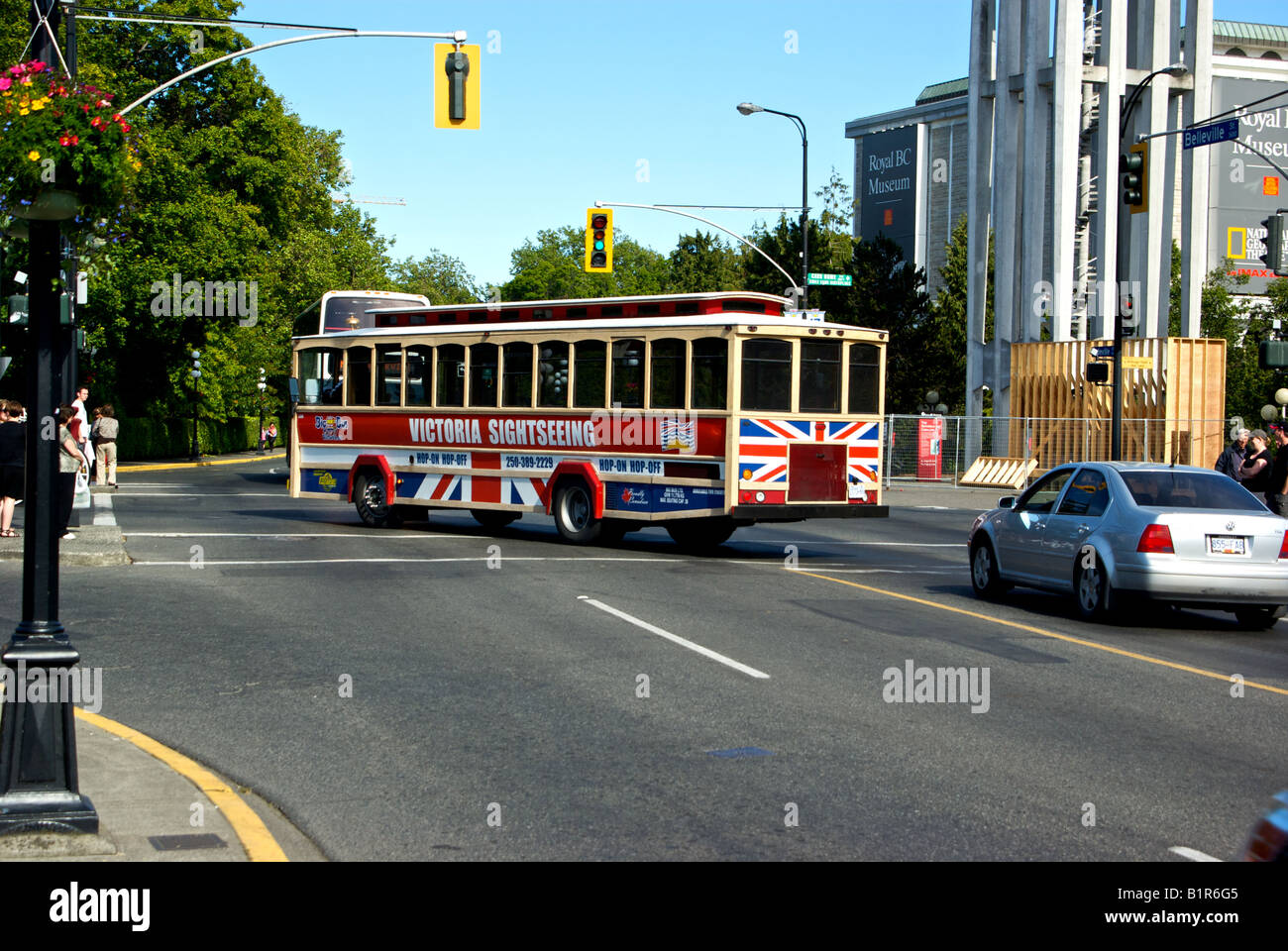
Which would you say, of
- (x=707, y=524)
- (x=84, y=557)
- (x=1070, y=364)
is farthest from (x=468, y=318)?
(x=1070, y=364)

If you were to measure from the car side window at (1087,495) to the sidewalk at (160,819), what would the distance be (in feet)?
31.1

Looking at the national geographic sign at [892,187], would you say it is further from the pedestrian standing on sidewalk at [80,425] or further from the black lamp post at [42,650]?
the black lamp post at [42,650]

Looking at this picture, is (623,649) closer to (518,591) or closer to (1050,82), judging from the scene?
(518,591)

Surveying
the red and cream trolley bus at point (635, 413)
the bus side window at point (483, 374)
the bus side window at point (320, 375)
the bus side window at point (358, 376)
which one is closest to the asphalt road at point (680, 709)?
the red and cream trolley bus at point (635, 413)

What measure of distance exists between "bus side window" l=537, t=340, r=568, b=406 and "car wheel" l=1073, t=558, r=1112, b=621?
28.8 feet

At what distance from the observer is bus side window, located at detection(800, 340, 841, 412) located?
19.4 meters

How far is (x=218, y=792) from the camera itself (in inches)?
271

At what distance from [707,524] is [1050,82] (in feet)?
107

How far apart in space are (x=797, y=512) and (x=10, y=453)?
10.2m

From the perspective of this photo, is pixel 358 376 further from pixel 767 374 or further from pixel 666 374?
pixel 767 374

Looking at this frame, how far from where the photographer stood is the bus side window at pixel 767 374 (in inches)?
746

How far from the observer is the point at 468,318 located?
22453 millimetres

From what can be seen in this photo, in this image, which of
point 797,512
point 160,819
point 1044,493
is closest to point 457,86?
point 797,512

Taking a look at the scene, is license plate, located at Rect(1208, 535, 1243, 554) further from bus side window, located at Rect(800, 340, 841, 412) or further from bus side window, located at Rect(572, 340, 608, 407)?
bus side window, located at Rect(572, 340, 608, 407)
